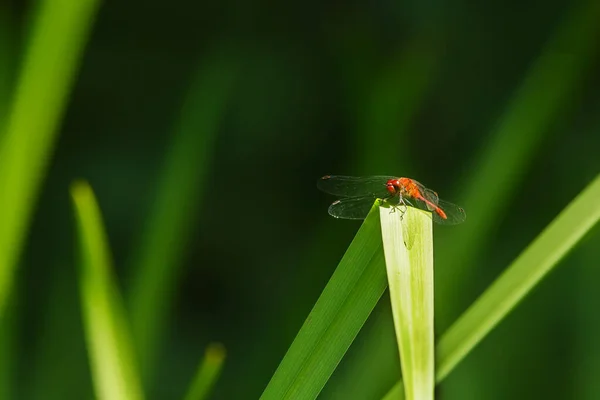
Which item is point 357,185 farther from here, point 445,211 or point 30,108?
point 30,108

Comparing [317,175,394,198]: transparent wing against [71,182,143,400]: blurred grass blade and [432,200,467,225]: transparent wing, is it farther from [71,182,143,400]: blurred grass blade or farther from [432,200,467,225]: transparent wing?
[71,182,143,400]: blurred grass blade

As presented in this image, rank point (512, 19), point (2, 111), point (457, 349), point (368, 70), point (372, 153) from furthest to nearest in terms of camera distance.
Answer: point (512, 19)
point (368, 70)
point (372, 153)
point (2, 111)
point (457, 349)

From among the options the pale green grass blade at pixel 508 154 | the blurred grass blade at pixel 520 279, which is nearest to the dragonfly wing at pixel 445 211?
the pale green grass blade at pixel 508 154

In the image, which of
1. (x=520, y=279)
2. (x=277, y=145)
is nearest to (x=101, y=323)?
(x=520, y=279)

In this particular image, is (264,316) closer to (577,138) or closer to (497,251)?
(497,251)

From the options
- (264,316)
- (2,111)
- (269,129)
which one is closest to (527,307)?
(264,316)

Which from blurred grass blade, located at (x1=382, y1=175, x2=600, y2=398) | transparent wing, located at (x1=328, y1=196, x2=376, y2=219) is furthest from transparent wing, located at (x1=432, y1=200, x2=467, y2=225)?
blurred grass blade, located at (x1=382, y1=175, x2=600, y2=398)

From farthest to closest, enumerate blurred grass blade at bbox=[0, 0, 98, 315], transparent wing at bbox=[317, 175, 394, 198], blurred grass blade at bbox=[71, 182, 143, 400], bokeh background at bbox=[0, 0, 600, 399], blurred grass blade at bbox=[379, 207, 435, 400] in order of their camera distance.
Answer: bokeh background at bbox=[0, 0, 600, 399] < transparent wing at bbox=[317, 175, 394, 198] < blurred grass blade at bbox=[0, 0, 98, 315] < blurred grass blade at bbox=[71, 182, 143, 400] < blurred grass blade at bbox=[379, 207, 435, 400]
